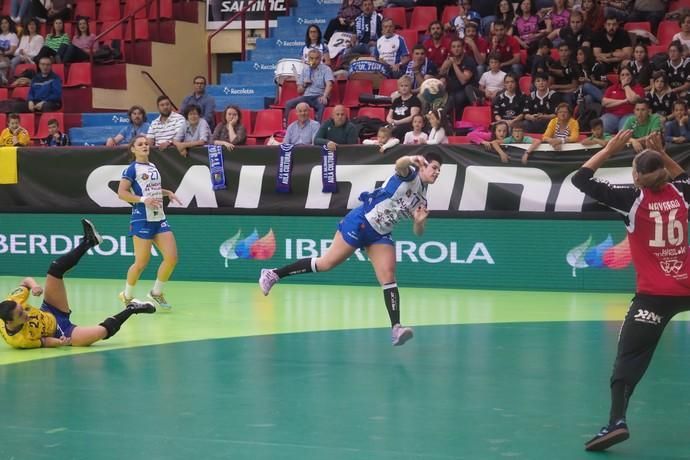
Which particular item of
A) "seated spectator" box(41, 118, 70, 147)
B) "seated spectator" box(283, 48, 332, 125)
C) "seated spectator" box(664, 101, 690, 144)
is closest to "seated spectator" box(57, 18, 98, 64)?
"seated spectator" box(41, 118, 70, 147)

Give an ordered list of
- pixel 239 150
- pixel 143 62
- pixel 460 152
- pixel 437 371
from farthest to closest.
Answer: pixel 143 62 → pixel 239 150 → pixel 460 152 → pixel 437 371

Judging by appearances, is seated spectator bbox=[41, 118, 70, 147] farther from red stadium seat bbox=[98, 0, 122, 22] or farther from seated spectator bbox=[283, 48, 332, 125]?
red stadium seat bbox=[98, 0, 122, 22]

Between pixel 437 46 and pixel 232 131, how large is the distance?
3.87m

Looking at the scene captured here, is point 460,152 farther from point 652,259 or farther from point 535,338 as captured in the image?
point 652,259

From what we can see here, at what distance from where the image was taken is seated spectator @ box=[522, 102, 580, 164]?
1552 centimetres

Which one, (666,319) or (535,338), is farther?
(535,338)

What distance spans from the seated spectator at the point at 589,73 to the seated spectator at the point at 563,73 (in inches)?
4.1

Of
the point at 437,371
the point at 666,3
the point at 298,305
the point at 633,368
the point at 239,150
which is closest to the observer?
the point at 633,368

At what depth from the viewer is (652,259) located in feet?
21.4

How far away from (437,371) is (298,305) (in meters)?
4.94

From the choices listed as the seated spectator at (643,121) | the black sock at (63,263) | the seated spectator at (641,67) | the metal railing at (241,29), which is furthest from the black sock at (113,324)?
the metal railing at (241,29)

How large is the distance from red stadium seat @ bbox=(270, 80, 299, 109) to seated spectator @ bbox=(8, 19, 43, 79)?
582 cm

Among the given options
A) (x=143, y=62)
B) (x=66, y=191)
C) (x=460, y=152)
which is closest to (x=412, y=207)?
(x=460, y=152)

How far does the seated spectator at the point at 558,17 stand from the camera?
18625mm
